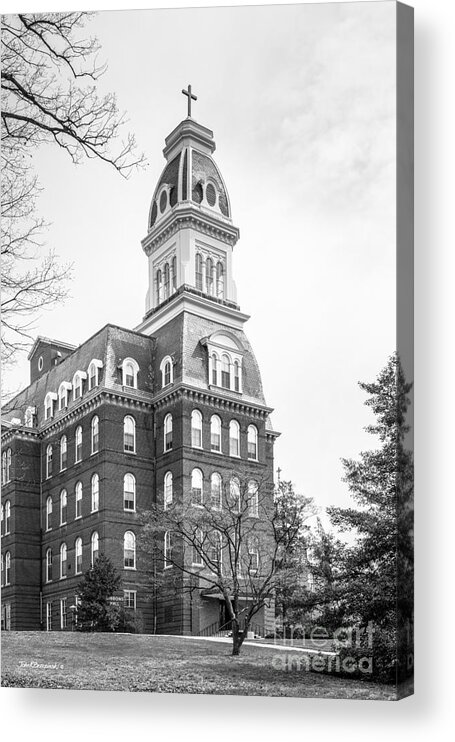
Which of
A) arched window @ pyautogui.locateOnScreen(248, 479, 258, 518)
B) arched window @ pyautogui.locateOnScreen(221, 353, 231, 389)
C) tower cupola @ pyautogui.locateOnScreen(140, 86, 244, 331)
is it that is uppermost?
tower cupola @ pyautogui.locateOnScreen(140, 86, 244, 331)

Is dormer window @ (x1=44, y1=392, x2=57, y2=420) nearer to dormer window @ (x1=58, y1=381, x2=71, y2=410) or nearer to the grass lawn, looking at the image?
→ dormer window @ (x1=58, y1=381, x2=71, y2=410)

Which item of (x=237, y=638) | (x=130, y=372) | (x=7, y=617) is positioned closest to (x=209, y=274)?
(x=130, y=372)

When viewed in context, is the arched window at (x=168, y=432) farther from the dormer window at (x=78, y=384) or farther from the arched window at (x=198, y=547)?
the dormer window at (x=78, y=384)

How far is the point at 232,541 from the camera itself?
9.13 metres

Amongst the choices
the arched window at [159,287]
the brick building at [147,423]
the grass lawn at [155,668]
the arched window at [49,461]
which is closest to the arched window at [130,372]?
the brick building at [147,423]

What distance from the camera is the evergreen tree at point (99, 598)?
9273 millimetres

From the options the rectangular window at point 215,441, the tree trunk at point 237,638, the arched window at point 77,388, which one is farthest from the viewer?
the arched window at point 77,388

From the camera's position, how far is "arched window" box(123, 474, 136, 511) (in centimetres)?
946

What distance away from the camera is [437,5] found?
8.25 meters

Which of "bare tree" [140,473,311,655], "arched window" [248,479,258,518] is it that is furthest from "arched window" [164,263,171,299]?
"arched window" [248,479,258,518]

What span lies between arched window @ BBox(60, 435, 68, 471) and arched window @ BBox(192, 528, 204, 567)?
1.43 meters

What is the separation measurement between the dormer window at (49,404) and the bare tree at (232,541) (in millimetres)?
1373

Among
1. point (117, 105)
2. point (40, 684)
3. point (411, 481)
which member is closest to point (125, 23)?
point (117, 105)

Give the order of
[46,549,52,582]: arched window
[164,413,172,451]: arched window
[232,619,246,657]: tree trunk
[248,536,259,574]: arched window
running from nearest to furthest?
[232,619,246,657]: tree trunk → [248,536,259,574]: arched window → [164,413,172,451]: arched window → [46,549,52,582]: arched window
